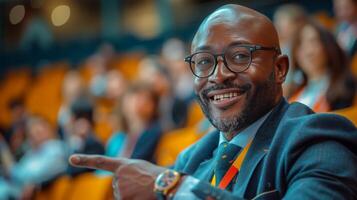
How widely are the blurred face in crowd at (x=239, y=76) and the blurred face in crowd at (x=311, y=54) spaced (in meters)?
1.20

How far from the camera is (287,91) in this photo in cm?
246

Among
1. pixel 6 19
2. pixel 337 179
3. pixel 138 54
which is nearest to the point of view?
pixel 337 179

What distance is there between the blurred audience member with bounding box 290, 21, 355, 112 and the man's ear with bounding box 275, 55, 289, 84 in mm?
1023

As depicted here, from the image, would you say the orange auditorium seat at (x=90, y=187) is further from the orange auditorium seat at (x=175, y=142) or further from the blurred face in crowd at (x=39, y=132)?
the blurred face in crowd at (x=39, y=132)

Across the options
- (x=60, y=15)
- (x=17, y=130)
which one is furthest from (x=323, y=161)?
(x=60, y=15)

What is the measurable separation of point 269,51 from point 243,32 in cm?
7

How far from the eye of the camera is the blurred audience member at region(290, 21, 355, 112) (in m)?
2.27

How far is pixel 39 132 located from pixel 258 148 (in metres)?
2.82

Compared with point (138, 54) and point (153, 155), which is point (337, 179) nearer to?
point (153, 155)

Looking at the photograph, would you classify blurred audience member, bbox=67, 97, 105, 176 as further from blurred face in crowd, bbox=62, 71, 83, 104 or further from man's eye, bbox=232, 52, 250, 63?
man's eye, bbox=232, 52, 250, 63

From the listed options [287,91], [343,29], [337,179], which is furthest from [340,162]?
[343,29]

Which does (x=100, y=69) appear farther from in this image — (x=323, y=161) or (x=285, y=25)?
(x=323, y=161)

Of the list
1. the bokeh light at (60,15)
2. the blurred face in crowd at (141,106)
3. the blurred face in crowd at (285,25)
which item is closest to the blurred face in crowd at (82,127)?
the blurred face in crowd at (141,106)

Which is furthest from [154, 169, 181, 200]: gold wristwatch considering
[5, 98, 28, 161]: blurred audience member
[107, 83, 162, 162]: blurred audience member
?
[5, 98, 28, 161]: blurred audience member
